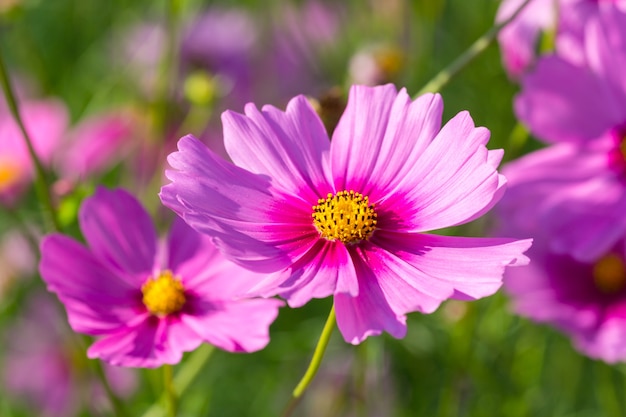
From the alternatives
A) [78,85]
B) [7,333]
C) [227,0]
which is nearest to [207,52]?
[78,85]

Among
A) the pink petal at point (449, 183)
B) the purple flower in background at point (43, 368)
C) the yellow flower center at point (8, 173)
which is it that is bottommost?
the purple flower in background at point (43, 368)

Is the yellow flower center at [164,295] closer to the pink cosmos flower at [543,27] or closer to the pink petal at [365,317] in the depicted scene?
the pink petal at [365,317]

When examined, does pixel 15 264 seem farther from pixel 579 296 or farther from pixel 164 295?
pixel 579 296

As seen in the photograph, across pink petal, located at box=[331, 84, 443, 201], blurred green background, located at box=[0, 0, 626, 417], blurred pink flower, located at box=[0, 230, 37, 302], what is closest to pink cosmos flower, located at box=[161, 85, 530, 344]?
pink petal, located at box=[331, 84, 443, 201]

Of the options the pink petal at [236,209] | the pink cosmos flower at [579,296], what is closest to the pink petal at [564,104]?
the pink cosmos flower at [579,296]

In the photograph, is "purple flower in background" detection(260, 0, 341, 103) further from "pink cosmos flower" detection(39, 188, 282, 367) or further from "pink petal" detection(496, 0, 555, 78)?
"pink cosmos flower" detection(39, 188, 282, 367)

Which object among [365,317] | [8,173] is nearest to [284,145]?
[365,317]
